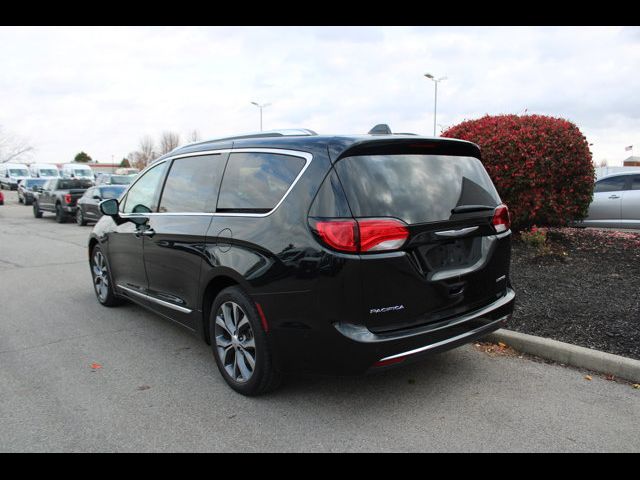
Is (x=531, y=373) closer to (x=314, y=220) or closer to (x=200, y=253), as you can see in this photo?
(x=314, y=220)

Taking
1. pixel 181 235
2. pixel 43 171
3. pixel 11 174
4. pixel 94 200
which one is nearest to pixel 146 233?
pixel 181 235

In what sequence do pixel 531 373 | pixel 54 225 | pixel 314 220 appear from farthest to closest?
pixel 54 225 → pixel 531 373 → pixel 314 220

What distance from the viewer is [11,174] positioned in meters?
49.1

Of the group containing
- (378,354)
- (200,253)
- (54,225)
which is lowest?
(54,225)

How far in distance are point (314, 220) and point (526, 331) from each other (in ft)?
8.40

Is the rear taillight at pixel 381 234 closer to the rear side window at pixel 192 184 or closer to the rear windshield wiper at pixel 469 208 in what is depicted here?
the rear windshield wiper at pixel 469 208

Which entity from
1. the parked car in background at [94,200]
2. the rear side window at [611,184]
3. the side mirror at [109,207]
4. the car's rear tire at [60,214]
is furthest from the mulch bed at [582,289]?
the car's rear tire at [60,214]

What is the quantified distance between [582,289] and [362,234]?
12.1 ft

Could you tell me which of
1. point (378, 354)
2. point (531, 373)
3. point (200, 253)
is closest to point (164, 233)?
point (200, 253)

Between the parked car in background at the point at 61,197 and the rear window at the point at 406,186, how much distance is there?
59.9 ft

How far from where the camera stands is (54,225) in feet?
60.4

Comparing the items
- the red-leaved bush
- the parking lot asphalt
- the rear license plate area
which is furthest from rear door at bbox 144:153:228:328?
the red-leaved bush

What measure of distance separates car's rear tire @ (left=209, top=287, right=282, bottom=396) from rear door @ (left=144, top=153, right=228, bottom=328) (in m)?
0.37
